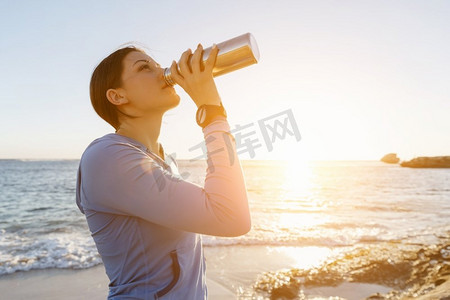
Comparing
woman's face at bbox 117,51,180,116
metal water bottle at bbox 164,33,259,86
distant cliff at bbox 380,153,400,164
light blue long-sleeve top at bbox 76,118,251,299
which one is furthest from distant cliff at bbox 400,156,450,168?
light blue long-sleeve top at bbox 76,118,251,299

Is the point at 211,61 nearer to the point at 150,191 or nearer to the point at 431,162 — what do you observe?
the point at 150,191

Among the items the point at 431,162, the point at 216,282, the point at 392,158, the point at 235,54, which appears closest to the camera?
the point at 235,54

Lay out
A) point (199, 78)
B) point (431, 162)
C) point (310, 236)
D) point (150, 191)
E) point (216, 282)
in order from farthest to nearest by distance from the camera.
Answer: point (431, 162)
point (310, 236)
point (216, 282)
point (199, 78)
point (150, 191)

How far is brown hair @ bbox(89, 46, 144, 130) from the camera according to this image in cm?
157

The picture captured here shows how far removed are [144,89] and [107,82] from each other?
0.19m

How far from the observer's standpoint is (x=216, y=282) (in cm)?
535

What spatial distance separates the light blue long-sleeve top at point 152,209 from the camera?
1.15 metres

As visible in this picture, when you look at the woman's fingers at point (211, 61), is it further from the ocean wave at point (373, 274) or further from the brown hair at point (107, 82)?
the ocean wave at point (373, 274)

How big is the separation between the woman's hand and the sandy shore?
3.86 m

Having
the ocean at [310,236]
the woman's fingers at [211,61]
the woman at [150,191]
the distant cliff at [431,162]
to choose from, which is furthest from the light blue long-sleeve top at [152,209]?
the distant cliff at [431,162]

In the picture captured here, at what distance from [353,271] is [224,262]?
2.32m

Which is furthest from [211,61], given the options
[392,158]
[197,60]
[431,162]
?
[392,158]

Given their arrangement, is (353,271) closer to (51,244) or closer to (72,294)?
(72,294)

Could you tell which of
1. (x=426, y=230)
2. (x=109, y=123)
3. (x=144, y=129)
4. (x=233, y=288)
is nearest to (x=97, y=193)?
(x=144, y=129)
